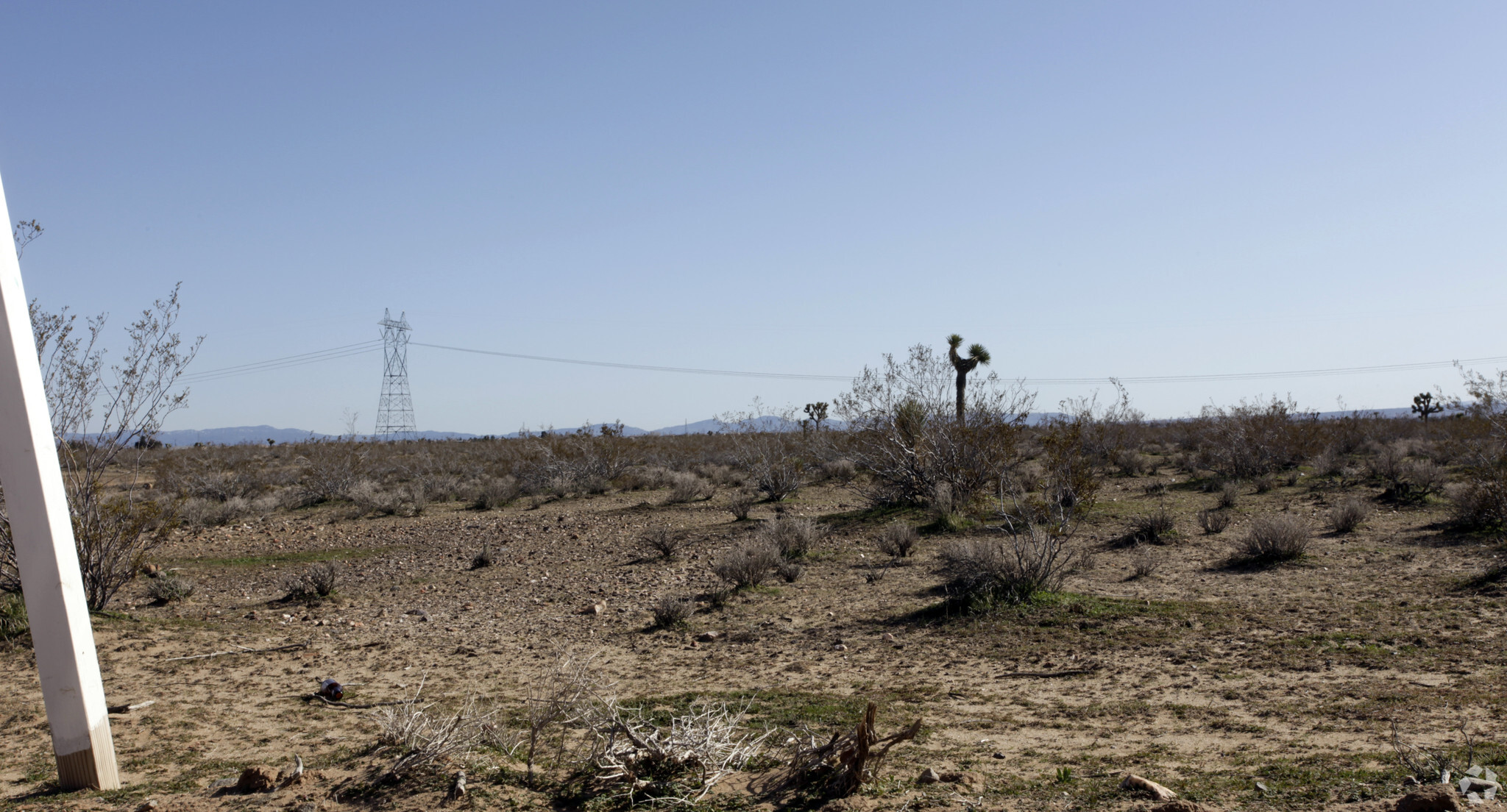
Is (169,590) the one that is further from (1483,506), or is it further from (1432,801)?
(1483,506)

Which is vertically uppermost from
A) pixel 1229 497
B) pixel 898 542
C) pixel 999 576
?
pixel 999 576

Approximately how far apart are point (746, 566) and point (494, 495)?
1377cm

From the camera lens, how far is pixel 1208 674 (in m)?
6.91

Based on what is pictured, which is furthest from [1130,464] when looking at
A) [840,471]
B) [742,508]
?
[742,508]

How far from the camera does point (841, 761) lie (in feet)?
14.6

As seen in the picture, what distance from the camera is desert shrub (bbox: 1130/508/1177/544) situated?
1431 centimetres

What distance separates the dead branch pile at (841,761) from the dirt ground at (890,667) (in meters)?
0.12

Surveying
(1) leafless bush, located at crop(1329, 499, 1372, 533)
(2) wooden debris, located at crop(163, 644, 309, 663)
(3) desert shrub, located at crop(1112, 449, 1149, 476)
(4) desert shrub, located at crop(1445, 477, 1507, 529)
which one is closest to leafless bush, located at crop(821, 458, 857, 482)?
(3) desert shrub, located at crop(1112, 449, 1149, 476)

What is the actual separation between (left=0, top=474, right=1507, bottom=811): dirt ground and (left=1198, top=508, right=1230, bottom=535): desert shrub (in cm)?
87

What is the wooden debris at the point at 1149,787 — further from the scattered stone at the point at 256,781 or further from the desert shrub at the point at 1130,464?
the desert shrub at the point at 1130,464

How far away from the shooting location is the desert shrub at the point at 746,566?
462 inches

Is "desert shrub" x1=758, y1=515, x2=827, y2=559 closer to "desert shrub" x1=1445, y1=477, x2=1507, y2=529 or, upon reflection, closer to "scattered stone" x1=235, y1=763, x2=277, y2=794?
"scattered stone" x1=235, y1=763, x2=277, y2=794

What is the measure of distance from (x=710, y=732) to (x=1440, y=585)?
994 cm

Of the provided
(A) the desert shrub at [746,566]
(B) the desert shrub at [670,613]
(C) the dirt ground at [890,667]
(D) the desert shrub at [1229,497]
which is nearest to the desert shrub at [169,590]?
(C) the dirt ground at [890,667]
